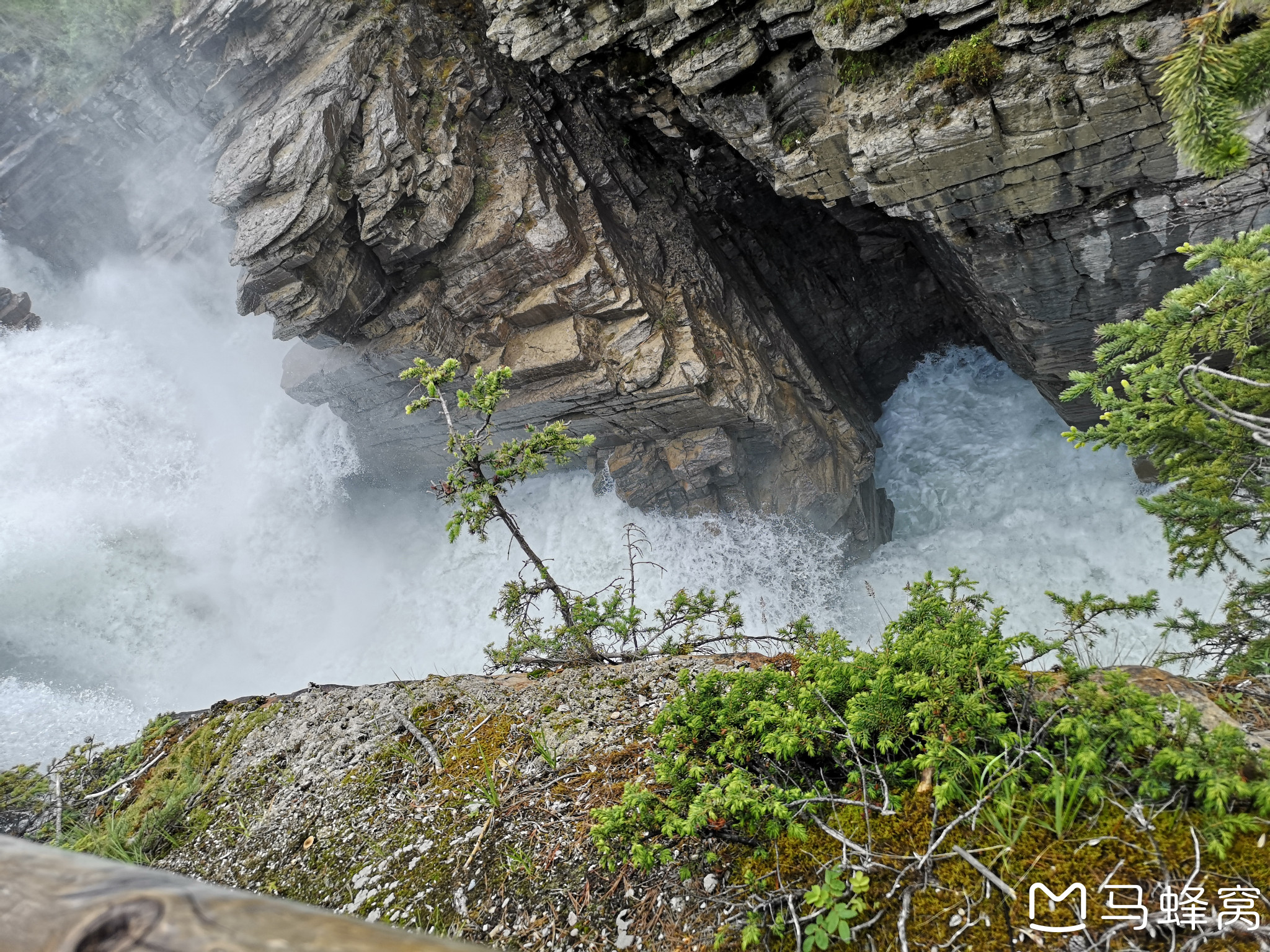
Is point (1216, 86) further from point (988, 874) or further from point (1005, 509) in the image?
point (1005, 509)

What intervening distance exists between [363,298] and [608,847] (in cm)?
1139

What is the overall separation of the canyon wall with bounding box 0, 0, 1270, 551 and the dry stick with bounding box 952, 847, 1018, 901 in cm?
711

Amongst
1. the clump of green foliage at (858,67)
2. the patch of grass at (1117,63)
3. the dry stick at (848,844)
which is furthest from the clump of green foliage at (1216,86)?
the clump of green foliage at (858,67)

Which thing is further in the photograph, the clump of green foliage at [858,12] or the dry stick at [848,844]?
the clump of green foliage at [858,12]

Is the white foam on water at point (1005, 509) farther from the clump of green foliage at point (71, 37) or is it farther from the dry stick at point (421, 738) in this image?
the clump of green foliage at point (71, 37)

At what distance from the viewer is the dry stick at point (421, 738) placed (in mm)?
4250

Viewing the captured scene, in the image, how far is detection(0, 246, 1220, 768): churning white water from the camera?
13.4 m

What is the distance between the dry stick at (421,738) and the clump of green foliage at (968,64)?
8596 millimetres

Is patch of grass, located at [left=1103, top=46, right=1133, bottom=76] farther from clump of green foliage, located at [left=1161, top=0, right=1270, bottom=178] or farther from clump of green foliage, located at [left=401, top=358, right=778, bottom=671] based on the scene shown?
clump of green foliage, located at [left=401, top=358, right=778, bottom=671]

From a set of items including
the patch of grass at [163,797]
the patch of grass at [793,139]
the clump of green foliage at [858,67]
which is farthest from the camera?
the patch of grass at [793,139]

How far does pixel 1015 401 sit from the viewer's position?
610 inches

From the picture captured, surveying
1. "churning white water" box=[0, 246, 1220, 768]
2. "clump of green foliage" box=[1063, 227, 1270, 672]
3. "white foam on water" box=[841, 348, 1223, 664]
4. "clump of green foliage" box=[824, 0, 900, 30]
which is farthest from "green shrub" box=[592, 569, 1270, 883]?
"churning white water" box=[0, 246, 1220, 768]

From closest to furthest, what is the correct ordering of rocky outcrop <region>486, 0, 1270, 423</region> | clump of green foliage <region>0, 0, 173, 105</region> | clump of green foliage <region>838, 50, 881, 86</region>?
rocky outcrop <region>486, 0, 1270, 423</region>, clump of green foliage <region>838, 50, 881, 86</region>, clump of green foliage <region>0, 0, 173, 105</region>

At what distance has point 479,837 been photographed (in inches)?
138
